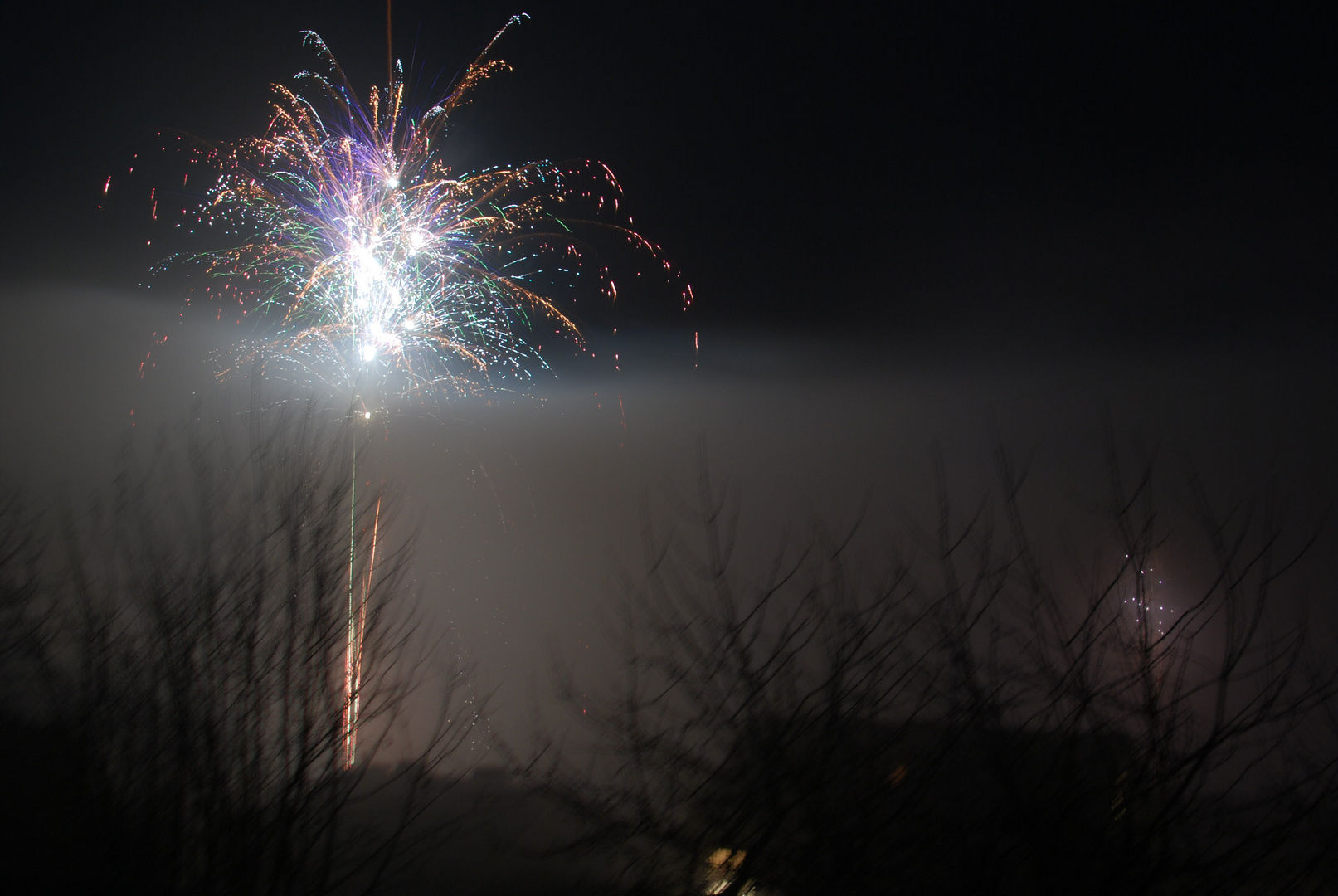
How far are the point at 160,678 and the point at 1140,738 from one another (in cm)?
610

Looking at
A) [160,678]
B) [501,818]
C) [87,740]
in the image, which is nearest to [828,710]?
[501,818]

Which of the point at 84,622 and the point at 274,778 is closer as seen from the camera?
the point at 274,778

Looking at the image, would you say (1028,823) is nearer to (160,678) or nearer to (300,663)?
(300,663)

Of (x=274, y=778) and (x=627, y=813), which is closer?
(x=274, y=778)

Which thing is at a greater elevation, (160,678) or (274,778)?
(160,678)

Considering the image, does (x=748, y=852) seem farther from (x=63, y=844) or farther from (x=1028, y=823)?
(x=63, y=844)

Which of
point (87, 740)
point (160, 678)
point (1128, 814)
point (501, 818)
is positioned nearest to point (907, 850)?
point (1128, 814)

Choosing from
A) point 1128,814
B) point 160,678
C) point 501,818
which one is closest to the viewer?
point 1128,814

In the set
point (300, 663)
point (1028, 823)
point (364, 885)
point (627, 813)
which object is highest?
point (300, 663)

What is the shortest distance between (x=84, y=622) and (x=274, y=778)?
1731 millimetres

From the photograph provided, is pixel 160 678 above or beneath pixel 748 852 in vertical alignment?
above

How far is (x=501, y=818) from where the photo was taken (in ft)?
18.0

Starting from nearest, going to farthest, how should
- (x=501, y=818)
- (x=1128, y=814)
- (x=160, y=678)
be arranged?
(x=1128, y=814), (x=160, y=678), (x=501, y=818)

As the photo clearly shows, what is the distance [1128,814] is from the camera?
15.1 feet
